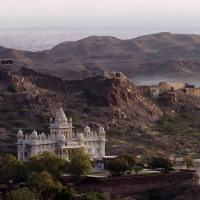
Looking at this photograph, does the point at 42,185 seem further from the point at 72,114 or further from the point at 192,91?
the point at 192,91

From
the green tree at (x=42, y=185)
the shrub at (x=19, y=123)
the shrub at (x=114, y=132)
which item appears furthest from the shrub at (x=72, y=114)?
the green tree at (x=42, y=185)

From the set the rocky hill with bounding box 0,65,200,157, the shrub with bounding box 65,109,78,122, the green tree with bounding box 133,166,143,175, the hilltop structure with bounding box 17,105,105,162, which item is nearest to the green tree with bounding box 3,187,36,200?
the green tree with bounding box 133,166,143,175

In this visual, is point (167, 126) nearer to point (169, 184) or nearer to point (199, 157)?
point (199, 157)

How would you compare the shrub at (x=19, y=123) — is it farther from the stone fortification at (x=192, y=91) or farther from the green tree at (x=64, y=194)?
the green tree at (x=64, y=194)

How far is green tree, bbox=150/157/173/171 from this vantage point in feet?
325

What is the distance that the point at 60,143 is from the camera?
102500mm

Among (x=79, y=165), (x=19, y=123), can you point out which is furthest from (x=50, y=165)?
(x=19, y=123)

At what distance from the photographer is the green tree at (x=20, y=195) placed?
263 ft

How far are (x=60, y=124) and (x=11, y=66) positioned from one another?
37.0 meters

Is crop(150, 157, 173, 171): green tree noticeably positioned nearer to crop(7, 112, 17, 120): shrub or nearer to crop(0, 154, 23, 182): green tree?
crop(0, 154, 23, 182): green tree

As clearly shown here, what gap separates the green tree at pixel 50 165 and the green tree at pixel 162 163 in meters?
8.30

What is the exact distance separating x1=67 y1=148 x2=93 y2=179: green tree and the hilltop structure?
6821 millimetres

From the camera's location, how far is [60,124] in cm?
10500

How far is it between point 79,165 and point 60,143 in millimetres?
9182
